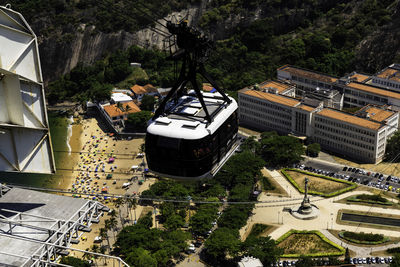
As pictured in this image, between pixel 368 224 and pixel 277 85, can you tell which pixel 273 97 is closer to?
pixel 277 85

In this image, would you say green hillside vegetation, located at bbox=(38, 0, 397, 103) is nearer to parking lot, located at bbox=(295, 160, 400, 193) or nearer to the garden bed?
parking lot, located at bbox=(295, 160, 400, 193)

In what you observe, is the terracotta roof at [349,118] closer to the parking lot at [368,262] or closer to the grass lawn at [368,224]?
the grass lawn at [368,224]

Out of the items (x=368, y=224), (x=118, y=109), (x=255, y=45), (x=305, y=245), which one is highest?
(x=255, y=45)

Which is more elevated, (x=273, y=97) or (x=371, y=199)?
(x=273, y=97)

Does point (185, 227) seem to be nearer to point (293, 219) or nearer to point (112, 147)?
point (293, 219)

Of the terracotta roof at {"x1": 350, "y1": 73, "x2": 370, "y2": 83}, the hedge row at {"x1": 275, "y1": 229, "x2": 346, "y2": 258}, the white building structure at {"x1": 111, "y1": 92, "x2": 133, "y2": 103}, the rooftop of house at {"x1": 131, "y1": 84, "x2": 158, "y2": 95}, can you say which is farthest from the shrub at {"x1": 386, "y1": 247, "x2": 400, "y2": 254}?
the white building structure at {"x1": 111, "y1": 92, "x2": 133, "y2": 103}

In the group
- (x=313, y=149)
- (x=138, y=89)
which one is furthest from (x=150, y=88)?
(x=313, y=149)

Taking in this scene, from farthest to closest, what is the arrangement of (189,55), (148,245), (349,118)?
(349,118) < (148,245) < (189,55)
